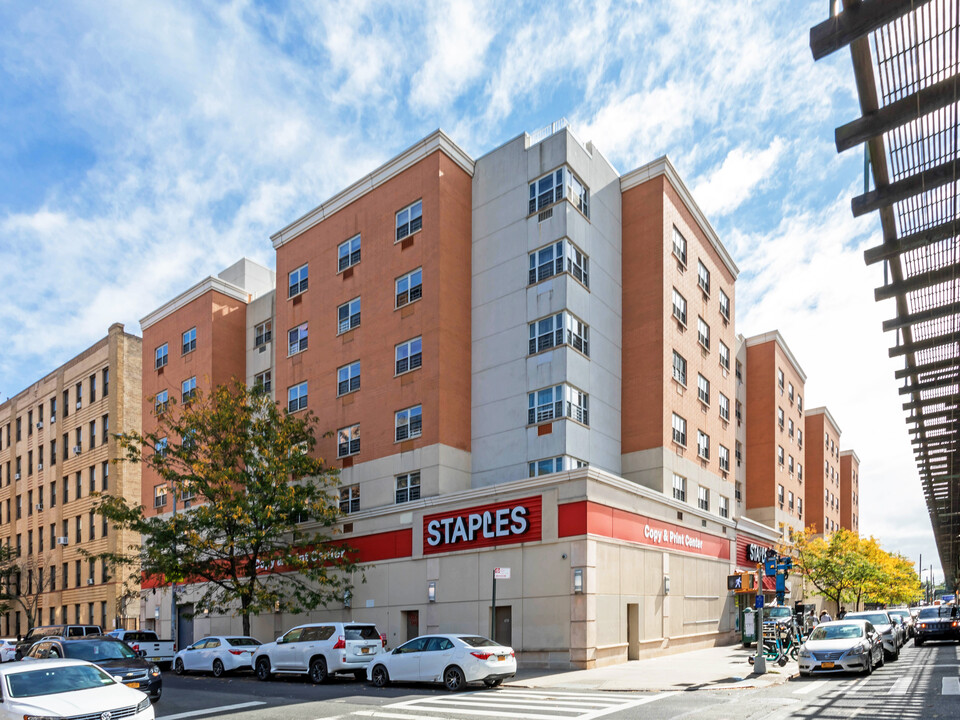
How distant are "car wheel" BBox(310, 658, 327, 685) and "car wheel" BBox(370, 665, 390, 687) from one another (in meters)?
1.91

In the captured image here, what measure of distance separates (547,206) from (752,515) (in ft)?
98.0

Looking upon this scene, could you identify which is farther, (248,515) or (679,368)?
(679,368)

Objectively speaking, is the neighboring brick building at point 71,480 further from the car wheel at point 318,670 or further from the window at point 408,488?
the car wheel at point 318,670

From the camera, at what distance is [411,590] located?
104ft

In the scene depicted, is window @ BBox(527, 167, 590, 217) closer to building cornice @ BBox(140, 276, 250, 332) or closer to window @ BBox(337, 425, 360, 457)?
window @ BBox(337, 425, 360, 457)

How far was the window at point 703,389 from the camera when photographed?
39.9m

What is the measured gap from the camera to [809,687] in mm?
19562

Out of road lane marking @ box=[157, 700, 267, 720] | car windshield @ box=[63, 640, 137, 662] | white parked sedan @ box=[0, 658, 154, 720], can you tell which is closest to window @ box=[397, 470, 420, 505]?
car windshield @ box=[63, 640, 137, 662]

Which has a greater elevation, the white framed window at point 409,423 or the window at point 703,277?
the window at point 703,277

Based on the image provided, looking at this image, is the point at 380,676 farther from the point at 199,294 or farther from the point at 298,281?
the point at 199,294

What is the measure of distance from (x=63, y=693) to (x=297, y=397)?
1052 inches

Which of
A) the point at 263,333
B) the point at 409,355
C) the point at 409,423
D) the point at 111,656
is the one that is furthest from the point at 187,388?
the point at 111,656

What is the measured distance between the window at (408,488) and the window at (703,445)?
14.2 m

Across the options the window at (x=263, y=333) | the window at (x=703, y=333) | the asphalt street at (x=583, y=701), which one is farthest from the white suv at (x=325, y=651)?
the window at (x=703, y=333)
